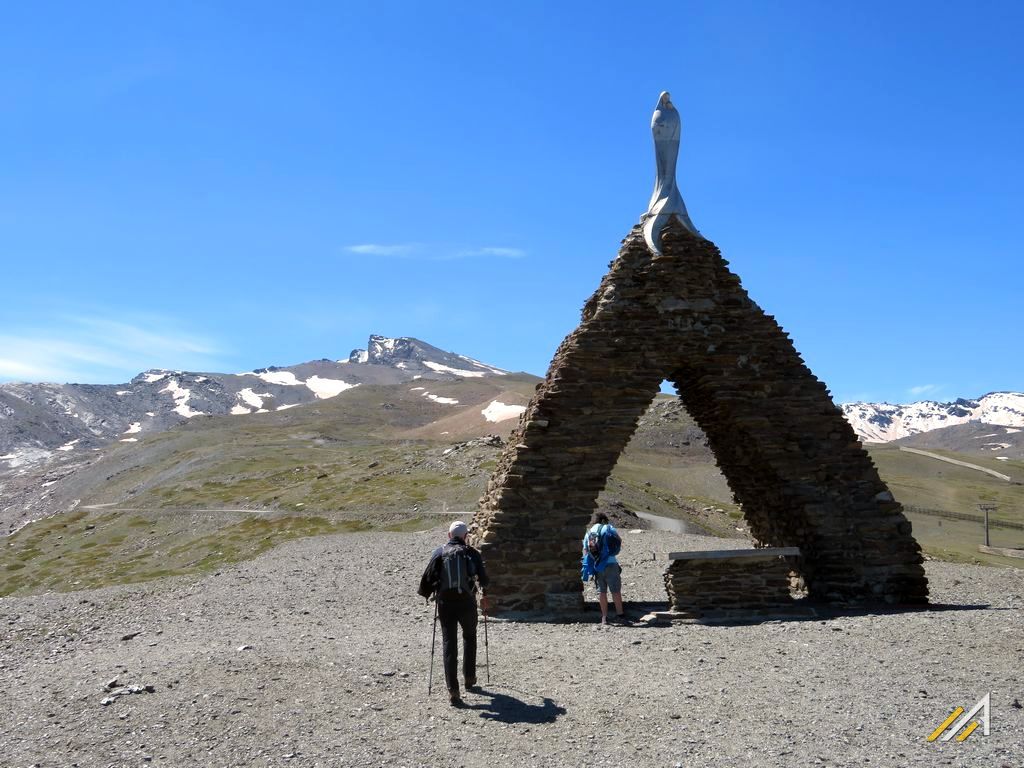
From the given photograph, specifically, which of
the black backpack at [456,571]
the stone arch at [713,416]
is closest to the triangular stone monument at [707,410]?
the stone arch at [713,416]

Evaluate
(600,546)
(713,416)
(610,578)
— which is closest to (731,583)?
(610,578)

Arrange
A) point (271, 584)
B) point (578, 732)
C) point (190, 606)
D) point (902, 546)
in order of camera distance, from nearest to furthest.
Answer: point (578, 732) → point (902, 546) → point (190, 606) → point (271, 584)

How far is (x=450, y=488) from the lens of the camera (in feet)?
208

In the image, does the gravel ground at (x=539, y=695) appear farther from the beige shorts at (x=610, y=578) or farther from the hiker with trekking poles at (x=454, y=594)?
the beige shorts at (x=610, y=578)

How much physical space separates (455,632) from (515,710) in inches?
51.9

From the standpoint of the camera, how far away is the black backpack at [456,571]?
11484 mm

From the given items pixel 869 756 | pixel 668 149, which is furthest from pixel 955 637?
pixel 668 149

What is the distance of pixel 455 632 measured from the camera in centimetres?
1149

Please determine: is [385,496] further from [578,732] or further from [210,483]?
[578,732]

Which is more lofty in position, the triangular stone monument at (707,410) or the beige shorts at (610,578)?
the triangular stone monument at (707,410)

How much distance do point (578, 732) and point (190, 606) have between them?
17010mm

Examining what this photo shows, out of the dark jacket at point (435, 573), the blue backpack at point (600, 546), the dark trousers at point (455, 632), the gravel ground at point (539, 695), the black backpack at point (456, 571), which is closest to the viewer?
the gravel ground at point (539, 695)

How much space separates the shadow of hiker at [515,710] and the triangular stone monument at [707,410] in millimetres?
6381

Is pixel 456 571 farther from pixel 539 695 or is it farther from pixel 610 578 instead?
pixel 610 578
